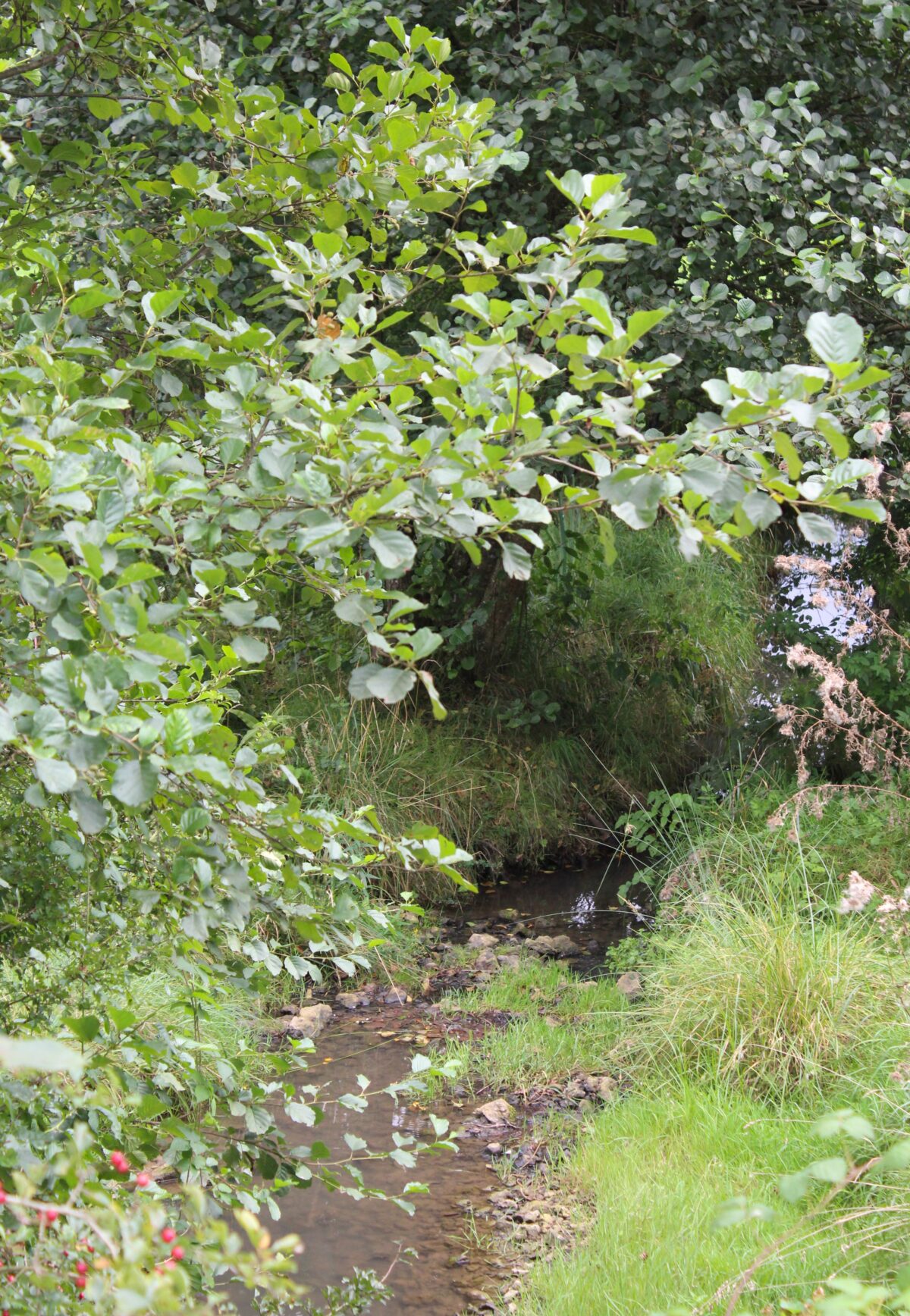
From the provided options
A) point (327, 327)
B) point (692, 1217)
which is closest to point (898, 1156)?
point (327, 327)

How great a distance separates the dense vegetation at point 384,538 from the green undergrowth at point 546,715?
0.06m

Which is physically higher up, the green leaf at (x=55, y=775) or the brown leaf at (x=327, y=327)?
the brown leaf at (x=327, y=327)

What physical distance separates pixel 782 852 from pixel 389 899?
2277mm

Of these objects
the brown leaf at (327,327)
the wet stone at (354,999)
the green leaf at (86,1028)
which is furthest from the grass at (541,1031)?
the brown leaf at (327,327)

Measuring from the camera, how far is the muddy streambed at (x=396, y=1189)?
337 centimetres

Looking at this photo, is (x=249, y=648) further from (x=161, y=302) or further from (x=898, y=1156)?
(x=898, y=1156)

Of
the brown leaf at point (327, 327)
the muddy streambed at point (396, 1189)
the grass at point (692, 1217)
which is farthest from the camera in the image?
the muddy streambed at point (396, 1189)

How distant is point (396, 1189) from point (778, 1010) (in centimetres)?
138

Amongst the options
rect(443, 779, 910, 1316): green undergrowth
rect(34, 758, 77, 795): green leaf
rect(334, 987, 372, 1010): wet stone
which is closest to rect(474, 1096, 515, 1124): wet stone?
rect(443, 779, 910, 1316): green undergrowth

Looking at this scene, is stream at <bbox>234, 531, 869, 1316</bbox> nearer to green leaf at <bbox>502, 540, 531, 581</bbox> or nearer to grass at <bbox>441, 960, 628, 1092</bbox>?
grass at <bbox>441, 960, 628, 1092</bbox>

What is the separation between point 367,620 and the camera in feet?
5.34

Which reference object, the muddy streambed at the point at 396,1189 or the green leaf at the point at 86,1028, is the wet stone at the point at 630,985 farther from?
the green leaf at the point at 86,1028

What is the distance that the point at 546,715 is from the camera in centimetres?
748

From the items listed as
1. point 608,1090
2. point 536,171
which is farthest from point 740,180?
point 608,1090
